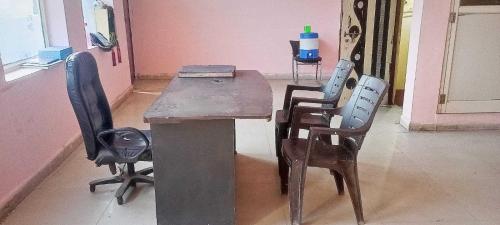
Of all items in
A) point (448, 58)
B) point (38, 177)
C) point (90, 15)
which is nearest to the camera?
point (38, 177)

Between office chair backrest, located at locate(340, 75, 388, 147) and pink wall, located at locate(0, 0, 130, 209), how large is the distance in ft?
7.16

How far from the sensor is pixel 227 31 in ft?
21.0

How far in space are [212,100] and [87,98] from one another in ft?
2.58

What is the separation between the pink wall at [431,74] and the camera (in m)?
3.74

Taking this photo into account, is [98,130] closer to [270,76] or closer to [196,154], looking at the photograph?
[196,154]

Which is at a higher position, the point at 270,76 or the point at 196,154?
the point at 196,154

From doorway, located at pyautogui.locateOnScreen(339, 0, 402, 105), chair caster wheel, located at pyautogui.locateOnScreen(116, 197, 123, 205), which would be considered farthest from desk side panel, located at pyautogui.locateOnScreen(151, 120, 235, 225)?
doorway, located at pyautogui.locateOnScreen(339, 0, 402, 105)

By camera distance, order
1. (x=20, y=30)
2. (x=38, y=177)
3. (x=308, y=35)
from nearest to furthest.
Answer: (x=38, y=177), (x=20, y=30), (x=308, y=35)

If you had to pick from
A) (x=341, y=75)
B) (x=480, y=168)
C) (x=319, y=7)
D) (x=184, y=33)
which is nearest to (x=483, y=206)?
(x=480, y=168)

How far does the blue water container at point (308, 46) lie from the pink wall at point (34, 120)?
A: 3.26 m

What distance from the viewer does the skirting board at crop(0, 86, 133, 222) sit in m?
2.54

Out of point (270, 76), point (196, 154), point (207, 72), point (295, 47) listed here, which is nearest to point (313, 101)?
point (207, 72)

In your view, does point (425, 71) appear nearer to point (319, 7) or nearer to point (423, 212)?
point (423, 212)

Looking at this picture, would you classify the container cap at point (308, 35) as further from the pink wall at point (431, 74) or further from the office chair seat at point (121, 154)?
the office chair seat at point (121, 154)
